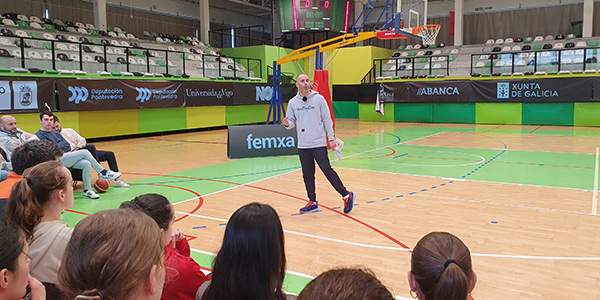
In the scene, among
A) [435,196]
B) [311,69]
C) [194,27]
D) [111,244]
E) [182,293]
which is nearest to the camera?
[111,244]

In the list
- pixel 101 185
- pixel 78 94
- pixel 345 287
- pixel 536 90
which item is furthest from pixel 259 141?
pixel 536 90

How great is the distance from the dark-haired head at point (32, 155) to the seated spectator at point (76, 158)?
1946 millimetres

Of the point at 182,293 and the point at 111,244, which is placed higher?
the point at 111,244

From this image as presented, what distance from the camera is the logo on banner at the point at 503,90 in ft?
66.1

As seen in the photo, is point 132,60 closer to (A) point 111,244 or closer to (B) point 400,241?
(B) point 400,241

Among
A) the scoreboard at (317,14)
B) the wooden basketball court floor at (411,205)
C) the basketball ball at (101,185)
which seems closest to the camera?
the wooden basketball court floor at (411,205)

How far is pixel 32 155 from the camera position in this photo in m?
4.97

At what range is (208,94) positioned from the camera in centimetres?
1905

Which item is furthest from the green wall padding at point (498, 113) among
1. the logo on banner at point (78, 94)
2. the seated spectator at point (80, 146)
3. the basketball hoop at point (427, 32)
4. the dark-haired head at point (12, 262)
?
the dark-haired head at point (12, 262)

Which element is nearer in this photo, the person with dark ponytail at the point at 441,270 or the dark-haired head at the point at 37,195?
the person with dark ponytail at the point at 441,270

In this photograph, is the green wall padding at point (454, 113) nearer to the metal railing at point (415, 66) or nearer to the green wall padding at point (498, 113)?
the green wall padding at point (498, 113)

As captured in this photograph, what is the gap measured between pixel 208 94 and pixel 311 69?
993cm

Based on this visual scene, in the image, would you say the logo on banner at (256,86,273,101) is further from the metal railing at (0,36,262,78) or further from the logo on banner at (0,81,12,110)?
the logo on banner at (0,81,12,110)

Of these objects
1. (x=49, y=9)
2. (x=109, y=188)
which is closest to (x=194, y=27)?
(x=49, y=9)
